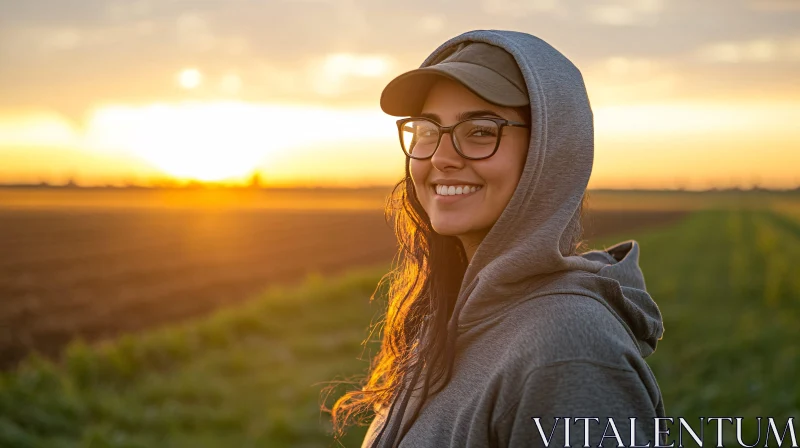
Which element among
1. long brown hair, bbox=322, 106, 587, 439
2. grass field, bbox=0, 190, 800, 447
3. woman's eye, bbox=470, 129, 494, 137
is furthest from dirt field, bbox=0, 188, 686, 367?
grass field, bbox=0, 190, 800, 447

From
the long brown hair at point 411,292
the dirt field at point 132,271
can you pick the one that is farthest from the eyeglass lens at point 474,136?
the dirt field at point 132,271

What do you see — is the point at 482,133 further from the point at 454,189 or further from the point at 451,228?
the point at 451,228

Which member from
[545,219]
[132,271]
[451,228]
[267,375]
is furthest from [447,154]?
[132,271]

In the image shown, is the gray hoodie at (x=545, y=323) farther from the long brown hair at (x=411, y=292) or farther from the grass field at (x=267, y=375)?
the grass field at (x=267, y=375)

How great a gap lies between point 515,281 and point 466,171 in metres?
0.32

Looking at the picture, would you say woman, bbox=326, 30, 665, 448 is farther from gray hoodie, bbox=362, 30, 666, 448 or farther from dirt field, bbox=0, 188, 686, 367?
dirt field, bbox=0, 188, 686, 367

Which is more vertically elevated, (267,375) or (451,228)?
(451,228)

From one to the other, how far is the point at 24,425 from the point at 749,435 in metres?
6.19

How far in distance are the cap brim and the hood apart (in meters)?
0.05

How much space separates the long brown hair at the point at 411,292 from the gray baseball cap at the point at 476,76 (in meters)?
0.34

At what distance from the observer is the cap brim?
1611 mm

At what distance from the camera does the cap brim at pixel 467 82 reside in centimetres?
161

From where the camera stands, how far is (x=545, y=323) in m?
1.41

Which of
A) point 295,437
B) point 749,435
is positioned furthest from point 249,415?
point 749,435
